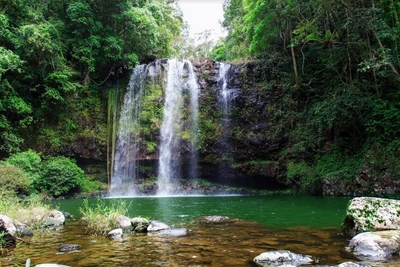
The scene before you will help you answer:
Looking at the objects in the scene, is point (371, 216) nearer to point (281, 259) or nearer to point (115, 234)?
point (281, 259)

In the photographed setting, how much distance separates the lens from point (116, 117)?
19.7 m

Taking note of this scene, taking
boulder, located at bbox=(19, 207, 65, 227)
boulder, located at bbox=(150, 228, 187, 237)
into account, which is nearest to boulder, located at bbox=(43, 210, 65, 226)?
boulder, located at bbox=(19, 207, 65, 227)

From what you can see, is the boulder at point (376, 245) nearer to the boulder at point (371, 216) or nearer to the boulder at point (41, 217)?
the boulder at point (371, 216)

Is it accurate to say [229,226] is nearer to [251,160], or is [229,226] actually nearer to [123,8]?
[251,160]

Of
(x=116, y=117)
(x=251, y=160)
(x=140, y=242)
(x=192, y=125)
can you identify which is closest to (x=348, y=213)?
(x=140, y=242)

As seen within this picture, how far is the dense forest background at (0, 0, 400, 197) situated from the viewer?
47.6ft

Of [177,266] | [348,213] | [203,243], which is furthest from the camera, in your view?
[348,213]

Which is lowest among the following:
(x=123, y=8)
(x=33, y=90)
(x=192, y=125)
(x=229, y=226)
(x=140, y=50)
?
(x=229, y=226)

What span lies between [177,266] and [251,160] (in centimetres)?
1435

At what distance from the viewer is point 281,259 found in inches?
176

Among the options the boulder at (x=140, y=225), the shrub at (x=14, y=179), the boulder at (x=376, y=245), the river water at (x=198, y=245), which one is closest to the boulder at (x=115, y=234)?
the river water at (x=198, y=245)

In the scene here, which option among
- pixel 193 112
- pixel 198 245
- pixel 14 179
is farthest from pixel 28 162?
pixel 198 245

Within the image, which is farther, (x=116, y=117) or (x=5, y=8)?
(x=116, y=117)

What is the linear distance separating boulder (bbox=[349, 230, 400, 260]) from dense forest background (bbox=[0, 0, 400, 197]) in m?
9.27
